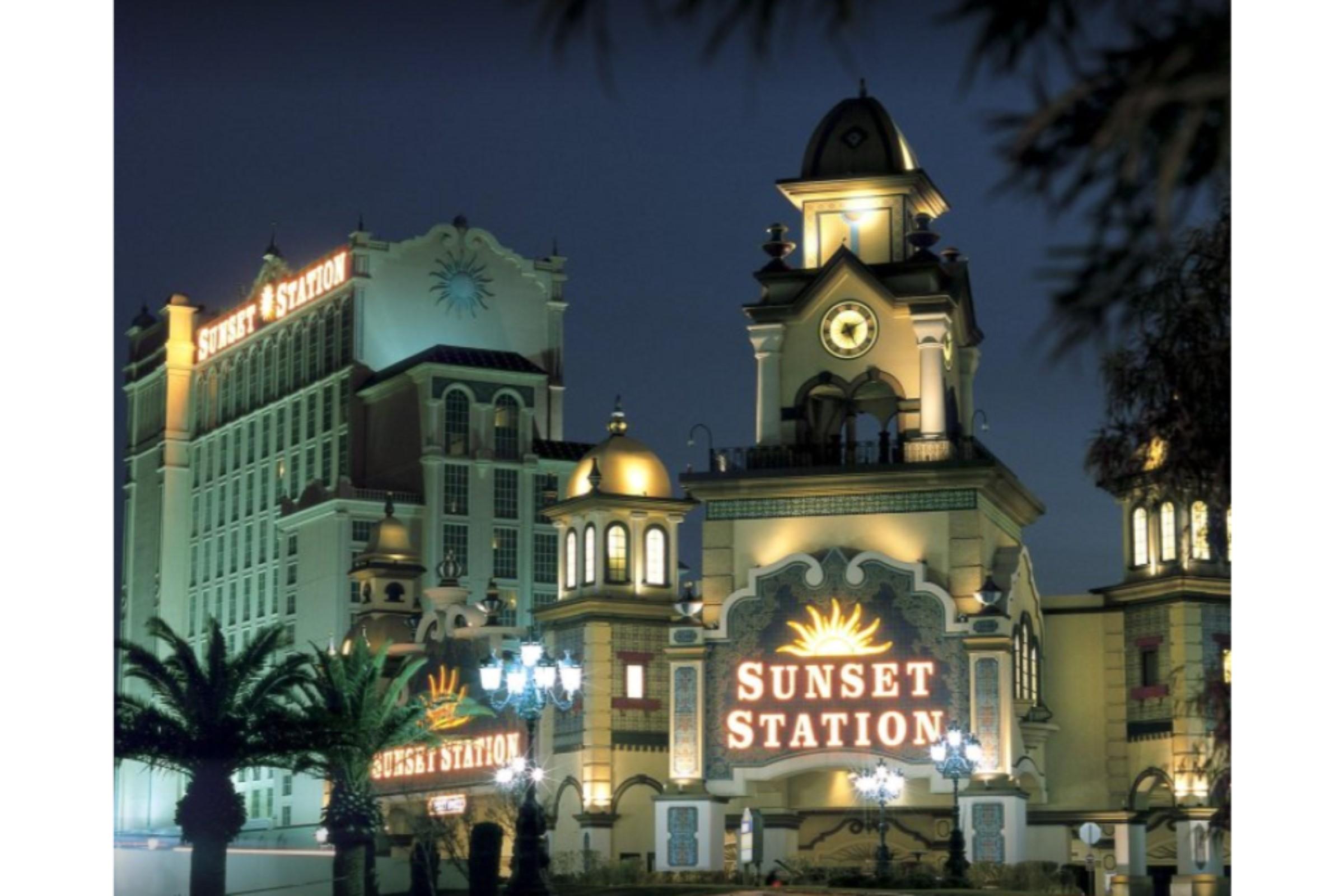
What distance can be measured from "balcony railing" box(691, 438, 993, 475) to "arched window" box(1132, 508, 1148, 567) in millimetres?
2399

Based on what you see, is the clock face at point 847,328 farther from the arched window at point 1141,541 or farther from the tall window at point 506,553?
the tall window at point 506,553

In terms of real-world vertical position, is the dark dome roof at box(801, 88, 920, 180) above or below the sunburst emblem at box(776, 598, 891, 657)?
above

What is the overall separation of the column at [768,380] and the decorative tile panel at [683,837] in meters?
4.91

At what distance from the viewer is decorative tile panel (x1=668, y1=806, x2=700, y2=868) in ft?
102

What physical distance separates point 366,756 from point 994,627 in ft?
27.1

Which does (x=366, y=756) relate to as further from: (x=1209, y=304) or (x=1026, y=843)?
(x=1209, y=304)

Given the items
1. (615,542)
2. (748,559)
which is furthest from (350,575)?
(748,559)

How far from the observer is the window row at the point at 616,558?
3406 cm

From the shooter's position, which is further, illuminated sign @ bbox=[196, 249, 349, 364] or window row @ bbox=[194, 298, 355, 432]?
window row @ bbox=[194, 298, 355, 432]

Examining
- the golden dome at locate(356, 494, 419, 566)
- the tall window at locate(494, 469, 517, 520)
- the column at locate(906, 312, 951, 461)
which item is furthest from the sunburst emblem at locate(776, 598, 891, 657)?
the tall window at locate(494, 469, 517, 520)

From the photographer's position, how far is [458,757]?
35.2m

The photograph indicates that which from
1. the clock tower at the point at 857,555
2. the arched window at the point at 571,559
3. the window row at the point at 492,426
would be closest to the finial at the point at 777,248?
the clock tower at the point at 857,555

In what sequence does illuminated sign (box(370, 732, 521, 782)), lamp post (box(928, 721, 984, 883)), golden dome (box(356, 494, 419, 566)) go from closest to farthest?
lamp post (box(928, 721, 984, 883)), illuminated sign (box(370, 732, 521, 782)), golden dome (box(356, 494, 419, 566))

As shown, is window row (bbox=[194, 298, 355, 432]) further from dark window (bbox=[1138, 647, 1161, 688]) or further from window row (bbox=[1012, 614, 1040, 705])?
dark window (bbox=[1138, 647, 1161, 688])
